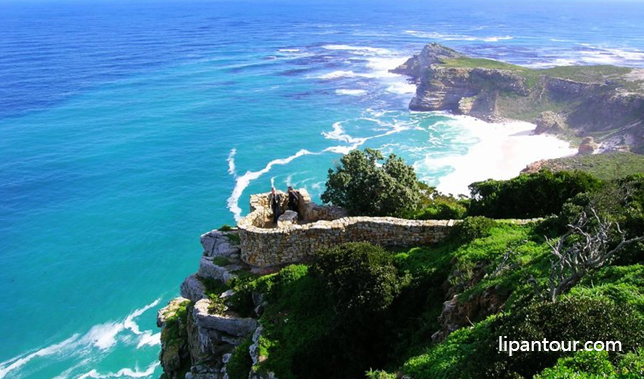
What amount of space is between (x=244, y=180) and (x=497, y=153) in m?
45.2

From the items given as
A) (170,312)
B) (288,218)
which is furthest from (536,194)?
(170,312)

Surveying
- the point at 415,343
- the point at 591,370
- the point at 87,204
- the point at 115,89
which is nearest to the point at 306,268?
the point at 415,343

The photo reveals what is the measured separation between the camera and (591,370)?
9.13 m

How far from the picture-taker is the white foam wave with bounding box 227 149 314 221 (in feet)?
213

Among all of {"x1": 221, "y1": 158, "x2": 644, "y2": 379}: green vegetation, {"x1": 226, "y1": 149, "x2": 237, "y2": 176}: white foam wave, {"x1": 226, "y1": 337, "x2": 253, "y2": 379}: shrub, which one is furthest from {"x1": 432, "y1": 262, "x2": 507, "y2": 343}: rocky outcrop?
{"x1": 226, "y1": 149, "x2": 237, "y2": 176}: white foam wave

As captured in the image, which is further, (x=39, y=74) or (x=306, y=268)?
(x=39, y=74)

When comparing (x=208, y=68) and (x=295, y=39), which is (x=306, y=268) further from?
(x=295, y=39)

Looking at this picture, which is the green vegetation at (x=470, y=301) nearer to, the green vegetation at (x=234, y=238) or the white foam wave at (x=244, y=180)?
the green vegetation at (x=234, y=238)

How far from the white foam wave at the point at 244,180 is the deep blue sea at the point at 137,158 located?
A: 0.95 feet

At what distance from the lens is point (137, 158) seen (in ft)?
261

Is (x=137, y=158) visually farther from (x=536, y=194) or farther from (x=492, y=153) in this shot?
(x=536, y=194)

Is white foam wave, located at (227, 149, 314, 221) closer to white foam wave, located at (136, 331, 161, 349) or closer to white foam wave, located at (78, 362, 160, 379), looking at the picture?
white foam wave, located at (136, 331, 161, 349)

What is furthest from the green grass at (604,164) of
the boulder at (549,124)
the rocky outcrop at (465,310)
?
the rocky outcrop at (465,310)

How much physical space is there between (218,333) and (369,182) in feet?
35.6
